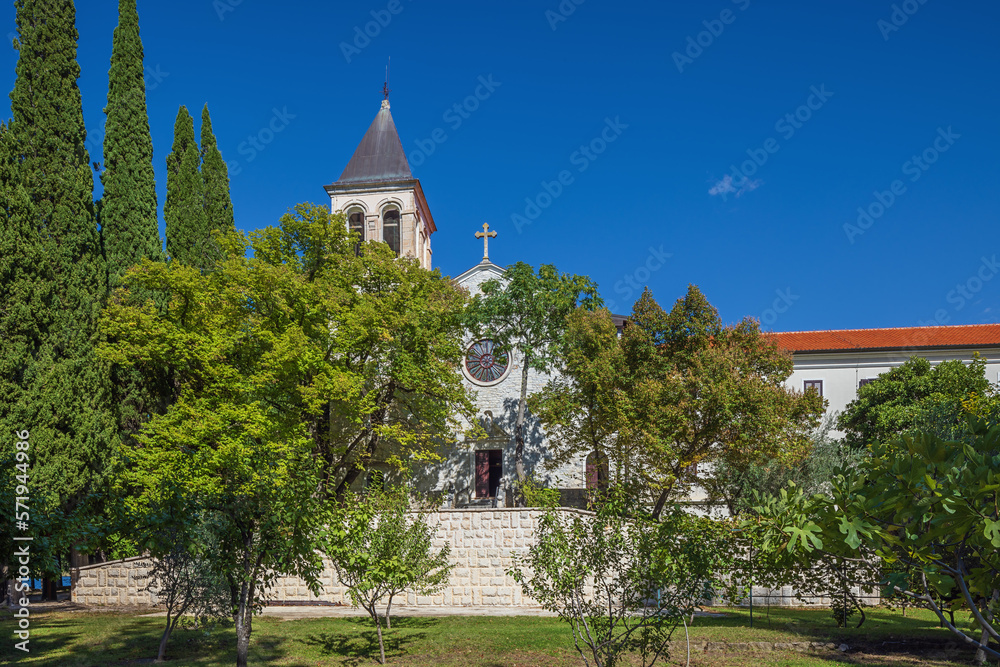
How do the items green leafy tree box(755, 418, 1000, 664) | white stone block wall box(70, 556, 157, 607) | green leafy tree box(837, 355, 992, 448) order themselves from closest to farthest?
green leafy tree box(755, 418, 1000, 664), white stone block wall box(70, 556, 157, 607), green leafy tree box(837, 355, 992, 448)

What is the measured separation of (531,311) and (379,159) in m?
15.0

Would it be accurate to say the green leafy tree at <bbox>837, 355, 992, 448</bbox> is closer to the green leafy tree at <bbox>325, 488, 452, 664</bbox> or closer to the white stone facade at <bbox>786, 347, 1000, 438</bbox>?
the white stone facade at <bbox>786, 347, 1000, 438</bbox>

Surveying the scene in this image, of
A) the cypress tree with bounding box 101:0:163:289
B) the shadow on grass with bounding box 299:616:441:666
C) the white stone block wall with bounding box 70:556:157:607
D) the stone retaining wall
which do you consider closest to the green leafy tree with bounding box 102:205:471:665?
the cypress tree with bounding box 101:0:163:289

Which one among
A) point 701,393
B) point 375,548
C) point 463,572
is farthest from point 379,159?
point 375,548

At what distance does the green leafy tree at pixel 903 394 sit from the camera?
27.6m

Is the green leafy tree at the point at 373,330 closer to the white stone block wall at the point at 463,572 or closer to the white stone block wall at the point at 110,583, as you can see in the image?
the white stone block wall at the point at 463,572

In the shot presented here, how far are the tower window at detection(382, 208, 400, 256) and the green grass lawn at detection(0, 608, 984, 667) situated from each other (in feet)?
71.5

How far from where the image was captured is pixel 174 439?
21.0 metres

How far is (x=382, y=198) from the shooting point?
35.8 m

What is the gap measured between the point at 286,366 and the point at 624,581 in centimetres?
1484

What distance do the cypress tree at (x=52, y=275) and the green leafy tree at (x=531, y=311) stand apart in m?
13.4

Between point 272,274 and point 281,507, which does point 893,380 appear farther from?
point 281,507

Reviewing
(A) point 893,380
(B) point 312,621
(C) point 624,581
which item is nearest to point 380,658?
(B) point 312,621

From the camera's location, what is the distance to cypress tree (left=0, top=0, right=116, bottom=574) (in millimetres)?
18812
